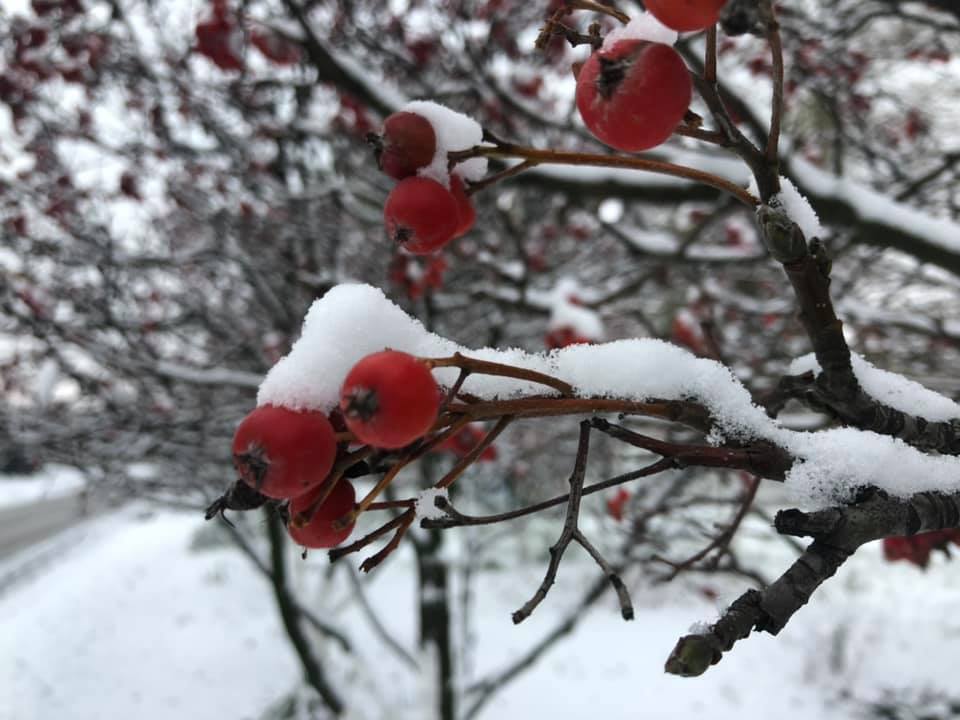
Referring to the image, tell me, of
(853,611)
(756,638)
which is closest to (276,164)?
(756,638)

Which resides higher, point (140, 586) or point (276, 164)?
point (276, 164)

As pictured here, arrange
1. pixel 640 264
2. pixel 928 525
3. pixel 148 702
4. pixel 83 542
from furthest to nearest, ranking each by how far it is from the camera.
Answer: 1. pixel 83 542
2. pixel 148 702
3. pixel 640 264
4. pixel 928 525

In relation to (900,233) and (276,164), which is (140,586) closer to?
(276,164)

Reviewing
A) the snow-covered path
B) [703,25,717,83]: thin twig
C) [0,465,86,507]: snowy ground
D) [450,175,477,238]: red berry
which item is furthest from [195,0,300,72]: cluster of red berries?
[0,465,86,507]: snowy ground

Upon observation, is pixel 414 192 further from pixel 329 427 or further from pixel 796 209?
pixel 796 209

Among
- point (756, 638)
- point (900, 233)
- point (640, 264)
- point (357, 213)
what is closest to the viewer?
point (900, 233)

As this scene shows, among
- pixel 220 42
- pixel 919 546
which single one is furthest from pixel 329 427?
pixel 220 42
